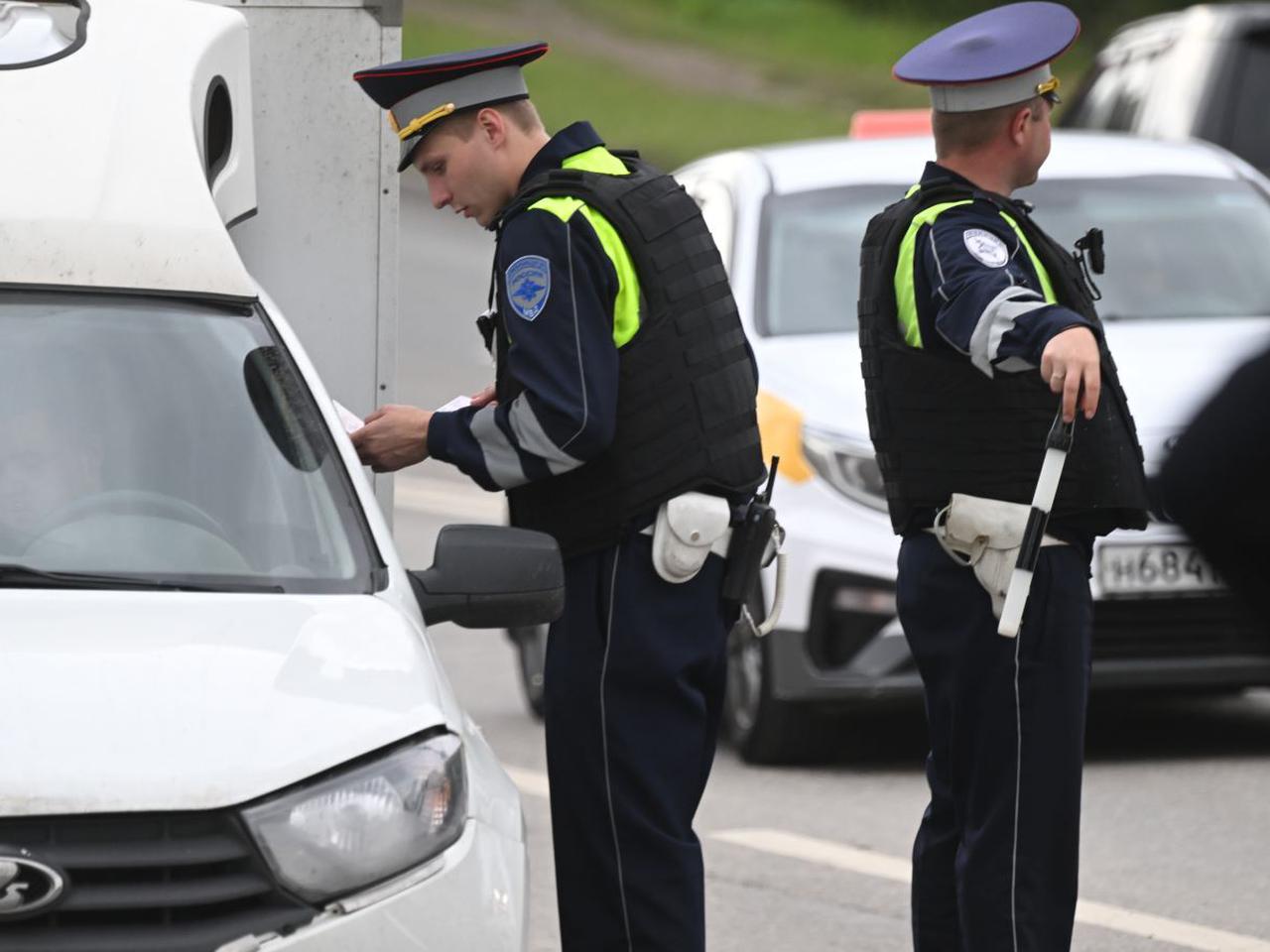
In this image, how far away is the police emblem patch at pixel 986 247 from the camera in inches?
186

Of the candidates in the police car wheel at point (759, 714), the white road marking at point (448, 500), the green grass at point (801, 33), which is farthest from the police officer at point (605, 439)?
Result: the green grass at point (801, 33)

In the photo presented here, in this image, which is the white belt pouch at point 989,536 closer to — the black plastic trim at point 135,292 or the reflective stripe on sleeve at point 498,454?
the reflective stripe on sleeve at point 498,454

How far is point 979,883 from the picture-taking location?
16.0 feet

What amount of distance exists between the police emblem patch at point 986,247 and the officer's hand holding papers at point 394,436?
0.93m

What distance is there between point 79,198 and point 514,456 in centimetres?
86

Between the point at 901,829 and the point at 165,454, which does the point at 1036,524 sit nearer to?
the point at 165,454

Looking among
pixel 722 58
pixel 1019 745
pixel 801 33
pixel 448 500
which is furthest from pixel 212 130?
pixel 801 33

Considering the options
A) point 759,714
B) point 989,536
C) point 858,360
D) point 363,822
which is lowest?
point 759,714

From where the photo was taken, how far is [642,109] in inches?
1300

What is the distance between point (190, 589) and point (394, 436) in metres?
0.72

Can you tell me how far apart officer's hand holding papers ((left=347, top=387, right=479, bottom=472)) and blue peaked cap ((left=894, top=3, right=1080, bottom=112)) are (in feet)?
3.34

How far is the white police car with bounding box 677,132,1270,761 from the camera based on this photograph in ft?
25.8

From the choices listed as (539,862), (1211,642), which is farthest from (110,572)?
(1211,642)

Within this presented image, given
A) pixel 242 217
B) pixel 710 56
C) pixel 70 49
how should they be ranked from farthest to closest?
pixel 710 56, pixel 242 217, pixel 70 49
